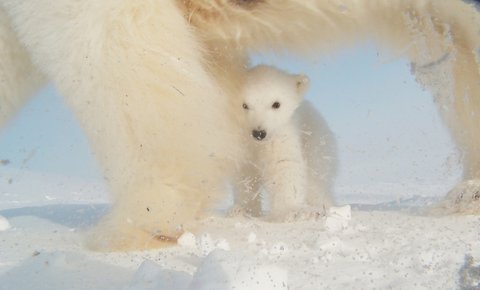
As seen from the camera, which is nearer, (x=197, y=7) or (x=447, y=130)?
(x=197, y=7)

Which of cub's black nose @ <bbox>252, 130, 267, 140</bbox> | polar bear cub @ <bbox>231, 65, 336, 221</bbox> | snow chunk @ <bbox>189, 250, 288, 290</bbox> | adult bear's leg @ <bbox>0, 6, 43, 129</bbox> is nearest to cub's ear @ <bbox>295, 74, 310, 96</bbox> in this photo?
polar bear cub @ <bbox>231, 65, 336, 221</bbox>

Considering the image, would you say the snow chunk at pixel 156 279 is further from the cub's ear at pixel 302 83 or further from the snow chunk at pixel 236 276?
the cub's ear at pixel 302 83

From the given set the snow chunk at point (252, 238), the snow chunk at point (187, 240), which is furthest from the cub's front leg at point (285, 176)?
the snow chunk at point (187, 240)

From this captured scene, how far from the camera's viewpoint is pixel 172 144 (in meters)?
2.85

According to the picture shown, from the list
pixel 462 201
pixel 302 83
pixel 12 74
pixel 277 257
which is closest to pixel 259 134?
pixel 302 83

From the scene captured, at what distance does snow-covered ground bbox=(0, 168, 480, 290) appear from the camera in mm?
1846

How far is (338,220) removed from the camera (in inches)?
113

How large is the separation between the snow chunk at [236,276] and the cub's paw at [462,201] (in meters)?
1.60

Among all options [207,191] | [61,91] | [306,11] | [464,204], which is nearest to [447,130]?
[464,204]

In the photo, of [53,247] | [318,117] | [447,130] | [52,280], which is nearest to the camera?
[52,280]

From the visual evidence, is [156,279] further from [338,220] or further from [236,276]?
[338,220]

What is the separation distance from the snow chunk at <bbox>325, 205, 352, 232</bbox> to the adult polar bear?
21.0 inches

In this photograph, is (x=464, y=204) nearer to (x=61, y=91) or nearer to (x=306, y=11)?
(x=306, y=11)

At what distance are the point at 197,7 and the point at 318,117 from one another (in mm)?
1262
